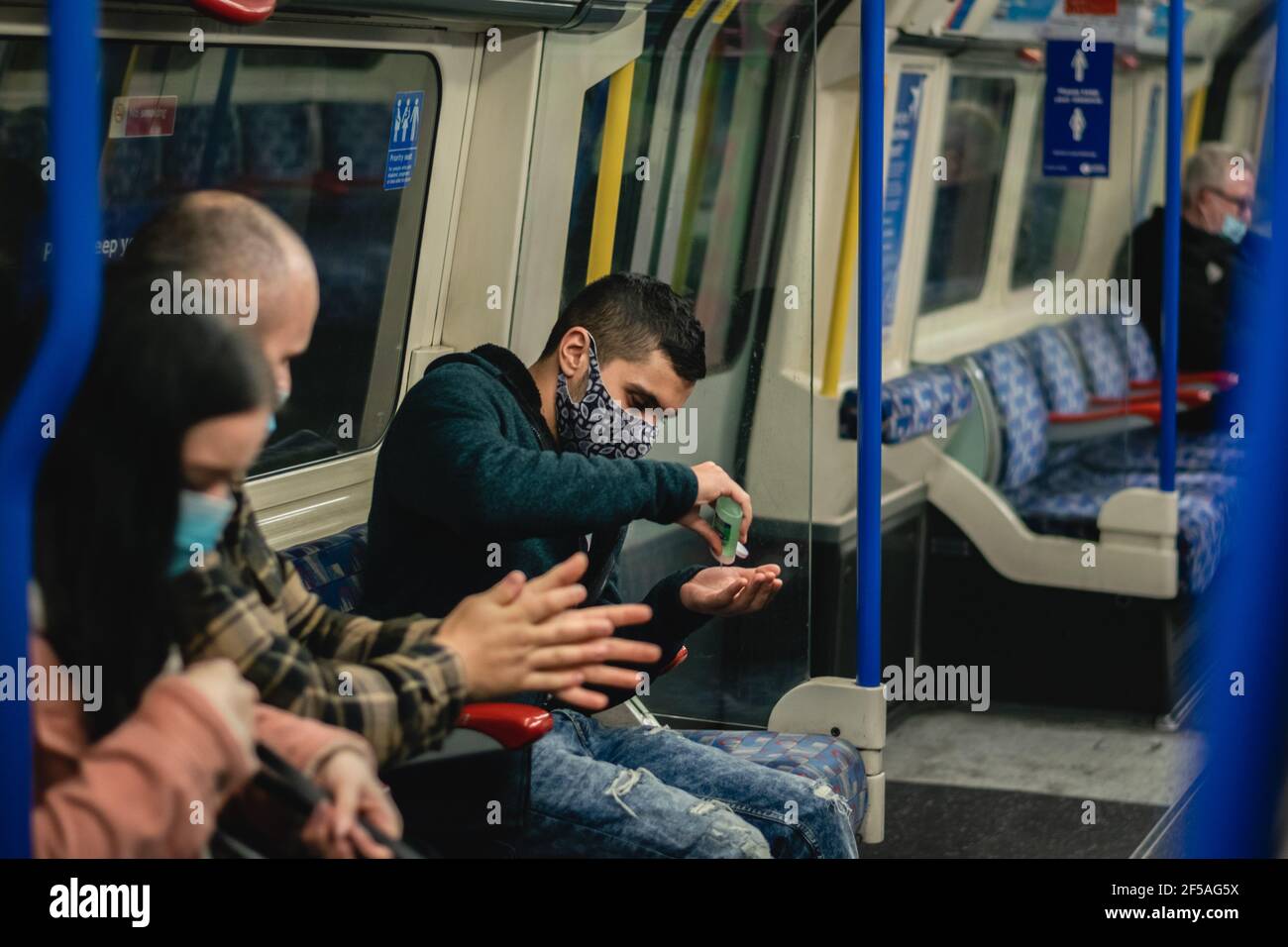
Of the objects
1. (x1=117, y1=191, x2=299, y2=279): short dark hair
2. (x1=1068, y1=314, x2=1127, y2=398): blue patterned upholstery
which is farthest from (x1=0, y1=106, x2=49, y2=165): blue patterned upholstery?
(x1=1068, y1=314, x2=1127, y2=398): blue patterned upholstery

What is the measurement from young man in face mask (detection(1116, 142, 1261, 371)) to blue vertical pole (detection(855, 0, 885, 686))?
401cm

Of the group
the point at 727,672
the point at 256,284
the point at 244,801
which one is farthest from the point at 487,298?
the point at 244,801

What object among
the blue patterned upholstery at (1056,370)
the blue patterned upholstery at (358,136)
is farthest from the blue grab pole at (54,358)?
the blue patterned upholstery at (1056,370)

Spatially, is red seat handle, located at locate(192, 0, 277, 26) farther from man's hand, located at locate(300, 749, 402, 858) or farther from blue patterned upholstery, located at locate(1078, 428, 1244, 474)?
blue patterned upholstery, located at locate(1078, 428, 1244, 474)

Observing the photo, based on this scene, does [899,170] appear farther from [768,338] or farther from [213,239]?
[213,239]

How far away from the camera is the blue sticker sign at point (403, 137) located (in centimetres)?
371

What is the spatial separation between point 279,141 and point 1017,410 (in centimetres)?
354

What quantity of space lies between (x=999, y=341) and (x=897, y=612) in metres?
1.49

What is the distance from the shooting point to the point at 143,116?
307 centimetres

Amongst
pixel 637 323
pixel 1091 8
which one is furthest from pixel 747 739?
pixel 1091 8

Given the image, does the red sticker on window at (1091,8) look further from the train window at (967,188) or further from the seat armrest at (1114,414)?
the seat armrest at (1114,414)

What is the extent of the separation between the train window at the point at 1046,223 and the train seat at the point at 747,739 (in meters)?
4.83
